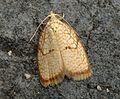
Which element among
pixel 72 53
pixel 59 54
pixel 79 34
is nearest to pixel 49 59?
pixel 59 54

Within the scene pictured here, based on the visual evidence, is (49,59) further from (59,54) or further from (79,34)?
(79,34)

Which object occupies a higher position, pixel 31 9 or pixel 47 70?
pixel 31 9

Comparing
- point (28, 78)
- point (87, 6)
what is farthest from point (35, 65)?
point (87, 6)

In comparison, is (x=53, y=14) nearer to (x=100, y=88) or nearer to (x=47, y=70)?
(x=47, y=70)

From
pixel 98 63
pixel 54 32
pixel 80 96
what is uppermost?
pixel 54 32
